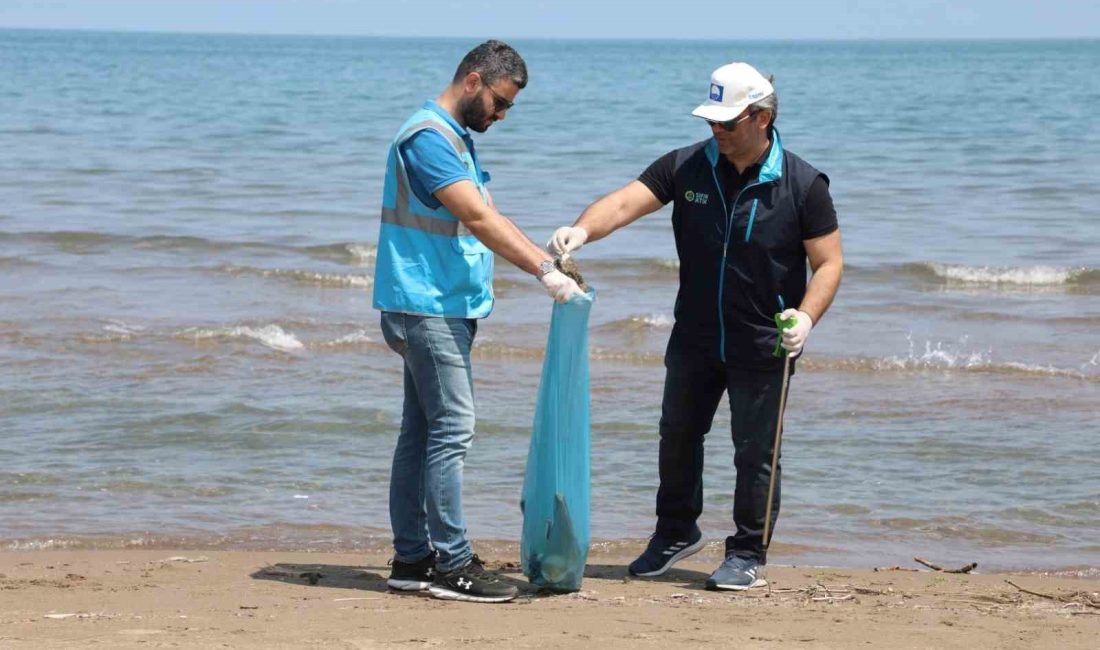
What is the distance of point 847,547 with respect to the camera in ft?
19.4

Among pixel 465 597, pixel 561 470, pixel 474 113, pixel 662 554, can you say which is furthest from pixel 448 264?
pixel 662 554

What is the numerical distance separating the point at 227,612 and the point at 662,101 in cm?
4431

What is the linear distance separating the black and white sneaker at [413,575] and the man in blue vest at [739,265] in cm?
92

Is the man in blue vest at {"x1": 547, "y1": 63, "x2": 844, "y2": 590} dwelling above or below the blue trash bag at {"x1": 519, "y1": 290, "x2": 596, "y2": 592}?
above

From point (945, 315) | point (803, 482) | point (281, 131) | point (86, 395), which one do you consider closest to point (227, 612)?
point (803, 482)

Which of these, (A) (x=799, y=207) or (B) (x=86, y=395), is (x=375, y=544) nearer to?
(A) (x=799, y=207)

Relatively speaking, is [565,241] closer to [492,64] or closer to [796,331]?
[492,64]

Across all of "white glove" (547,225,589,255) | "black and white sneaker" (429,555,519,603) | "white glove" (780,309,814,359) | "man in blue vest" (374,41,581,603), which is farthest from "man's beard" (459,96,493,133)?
"black and white sneaker" (429,555,519,603)

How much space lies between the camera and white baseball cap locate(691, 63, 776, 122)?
4.63 m

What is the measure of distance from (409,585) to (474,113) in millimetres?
1558

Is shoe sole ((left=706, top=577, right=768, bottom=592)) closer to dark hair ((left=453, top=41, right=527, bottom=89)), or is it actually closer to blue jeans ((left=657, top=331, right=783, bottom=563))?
blue jeans ((left=657, top=331, right=783, bottom=563))

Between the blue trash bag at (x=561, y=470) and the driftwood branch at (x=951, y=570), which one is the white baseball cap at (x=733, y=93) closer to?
the blue trash bag at (x=561, y=470)

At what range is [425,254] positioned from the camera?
4.55m

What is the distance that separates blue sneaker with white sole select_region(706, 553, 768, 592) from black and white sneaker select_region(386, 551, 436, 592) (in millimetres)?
949
